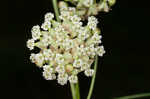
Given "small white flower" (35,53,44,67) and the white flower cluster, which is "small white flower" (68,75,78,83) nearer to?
the white flower cluster

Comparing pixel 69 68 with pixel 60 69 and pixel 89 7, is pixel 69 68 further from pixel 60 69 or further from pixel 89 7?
pixel 89 7

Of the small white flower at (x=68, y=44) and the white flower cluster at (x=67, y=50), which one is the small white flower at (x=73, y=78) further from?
the small white flower at (x=68, y=44)

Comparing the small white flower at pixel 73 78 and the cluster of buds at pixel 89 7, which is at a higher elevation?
the cluster of buds at pixel 89 7

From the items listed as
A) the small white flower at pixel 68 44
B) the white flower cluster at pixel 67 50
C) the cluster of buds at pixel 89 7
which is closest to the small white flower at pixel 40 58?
the white flower cluster at pixel 67 50

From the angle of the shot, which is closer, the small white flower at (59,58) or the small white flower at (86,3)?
the small white flower at (59,58)

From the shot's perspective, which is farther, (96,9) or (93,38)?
(96,9)

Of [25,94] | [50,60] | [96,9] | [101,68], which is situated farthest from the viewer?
[101,68]

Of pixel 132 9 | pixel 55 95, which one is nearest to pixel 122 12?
pixel 132 9

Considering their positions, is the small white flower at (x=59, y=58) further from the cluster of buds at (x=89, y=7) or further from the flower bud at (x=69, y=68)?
the cluster of buds at (x=89, y=7)

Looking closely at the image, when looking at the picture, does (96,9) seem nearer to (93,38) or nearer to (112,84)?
(93,38)
